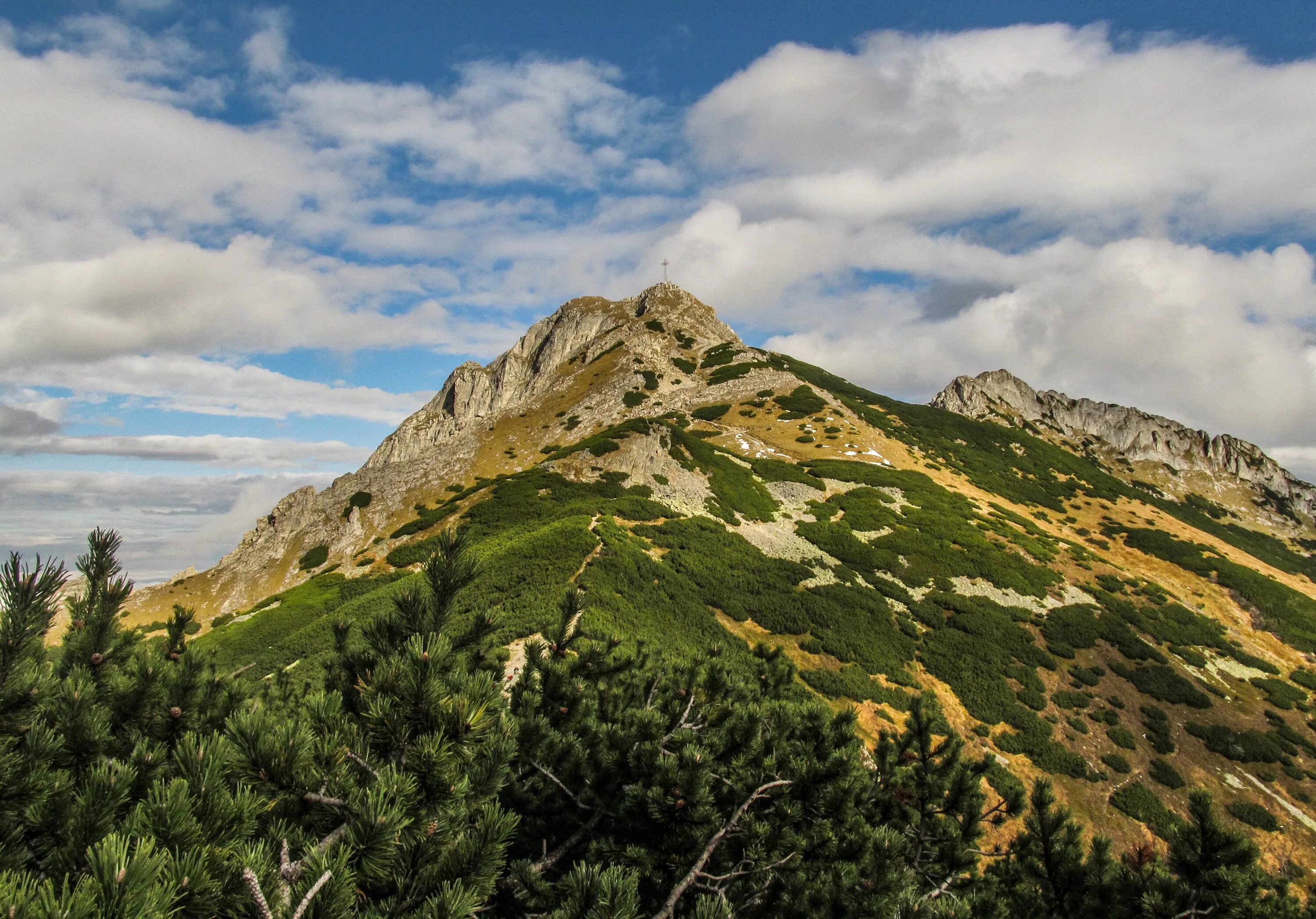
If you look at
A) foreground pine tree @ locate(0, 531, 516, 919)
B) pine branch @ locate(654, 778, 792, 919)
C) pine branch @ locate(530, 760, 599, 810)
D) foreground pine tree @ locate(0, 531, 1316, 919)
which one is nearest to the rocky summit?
foreground pine tree @ locate(0, 531, 1316, 919)

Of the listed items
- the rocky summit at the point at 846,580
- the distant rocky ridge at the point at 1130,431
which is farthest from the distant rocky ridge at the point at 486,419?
the distant rocky ridge at the point at 1130,431

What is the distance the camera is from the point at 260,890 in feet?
7.35

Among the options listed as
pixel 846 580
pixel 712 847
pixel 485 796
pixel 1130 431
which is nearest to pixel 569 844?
pixel 712 847

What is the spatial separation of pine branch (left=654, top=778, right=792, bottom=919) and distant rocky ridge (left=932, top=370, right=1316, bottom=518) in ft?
370

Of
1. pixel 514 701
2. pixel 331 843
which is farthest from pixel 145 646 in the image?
pixel 331 843

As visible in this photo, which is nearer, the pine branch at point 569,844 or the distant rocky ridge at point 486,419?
the pine branch at point 569,844

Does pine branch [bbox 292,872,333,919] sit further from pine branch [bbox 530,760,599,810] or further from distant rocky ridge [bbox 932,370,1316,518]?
distant rocky ridge [bbox 932,370,1316,518]

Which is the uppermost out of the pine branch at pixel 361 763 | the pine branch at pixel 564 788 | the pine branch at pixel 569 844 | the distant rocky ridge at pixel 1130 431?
the distant rocky ridge at pixel 1130 431

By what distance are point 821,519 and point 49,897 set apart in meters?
37.3

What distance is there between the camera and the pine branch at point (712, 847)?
4457 millimetres

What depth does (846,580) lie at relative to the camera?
2897 cm

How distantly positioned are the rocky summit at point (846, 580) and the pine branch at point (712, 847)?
2.36 meters

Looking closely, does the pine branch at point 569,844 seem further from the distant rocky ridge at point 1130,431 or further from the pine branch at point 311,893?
the distant rocky ridge at point 1130,431

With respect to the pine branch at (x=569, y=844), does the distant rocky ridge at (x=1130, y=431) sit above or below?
above
